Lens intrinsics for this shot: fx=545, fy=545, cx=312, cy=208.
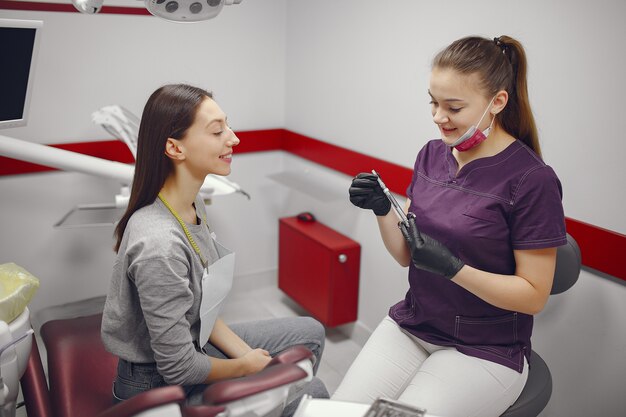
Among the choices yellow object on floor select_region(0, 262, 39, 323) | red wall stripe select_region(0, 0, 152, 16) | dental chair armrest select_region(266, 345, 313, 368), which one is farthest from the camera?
red wall stripe select_region(0, 0, 152, 16)

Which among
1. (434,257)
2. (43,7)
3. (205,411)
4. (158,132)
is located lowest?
(205,411)

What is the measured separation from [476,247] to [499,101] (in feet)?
1.27

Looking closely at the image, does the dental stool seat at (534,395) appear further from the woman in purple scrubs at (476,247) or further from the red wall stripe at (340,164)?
the red wall stripe at (340,164)

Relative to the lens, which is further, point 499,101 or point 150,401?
point 499,101

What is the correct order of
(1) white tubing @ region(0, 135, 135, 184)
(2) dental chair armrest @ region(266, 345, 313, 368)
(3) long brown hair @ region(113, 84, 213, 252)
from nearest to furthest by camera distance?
(2) dental chair armrest @ region(266, 345, 313, 368), (3) long brown hair @ region(113, 84, 213, 252), (1) white tubing @ region(0, 135, 135, 184)

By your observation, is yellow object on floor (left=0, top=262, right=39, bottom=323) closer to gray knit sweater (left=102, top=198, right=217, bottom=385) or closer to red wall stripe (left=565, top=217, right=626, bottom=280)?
gray knit sweater (left=102, top=198, right=217, bottom=385)

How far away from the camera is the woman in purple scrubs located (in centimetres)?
137

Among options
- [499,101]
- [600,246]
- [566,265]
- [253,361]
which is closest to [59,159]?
[253,361]

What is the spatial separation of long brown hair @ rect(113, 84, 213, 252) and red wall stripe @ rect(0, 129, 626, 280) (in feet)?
3.77

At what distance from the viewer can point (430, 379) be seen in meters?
1.39

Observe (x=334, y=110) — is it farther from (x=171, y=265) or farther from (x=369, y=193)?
(x=171, y=265)

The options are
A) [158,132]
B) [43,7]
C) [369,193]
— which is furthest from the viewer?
[43,7]

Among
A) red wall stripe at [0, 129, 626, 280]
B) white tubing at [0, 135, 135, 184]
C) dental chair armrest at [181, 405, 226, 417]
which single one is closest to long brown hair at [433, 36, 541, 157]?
red wall stripe at [0, 129, 626, 280]

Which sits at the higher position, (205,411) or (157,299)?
(157,299)
